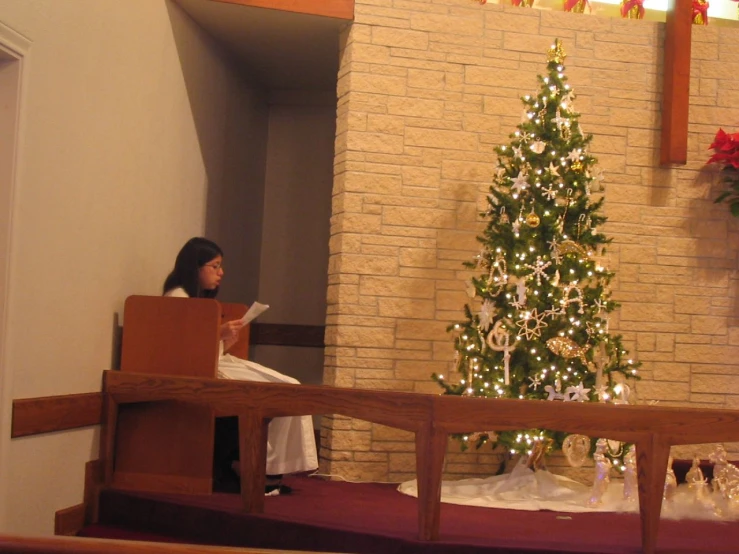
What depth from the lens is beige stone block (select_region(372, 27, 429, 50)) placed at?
6.35m

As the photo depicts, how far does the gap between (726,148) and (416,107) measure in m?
2.08

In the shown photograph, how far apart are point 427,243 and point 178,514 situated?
98.8 inches

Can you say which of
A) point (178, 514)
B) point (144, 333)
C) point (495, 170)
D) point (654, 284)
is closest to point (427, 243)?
point (495, 170)

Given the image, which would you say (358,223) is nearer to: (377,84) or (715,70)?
(377,84)

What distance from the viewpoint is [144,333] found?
5145 mm

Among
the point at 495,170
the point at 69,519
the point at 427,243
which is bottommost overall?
the point at 69,519

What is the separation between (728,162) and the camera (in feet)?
21.1

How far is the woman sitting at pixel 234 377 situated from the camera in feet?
17.5

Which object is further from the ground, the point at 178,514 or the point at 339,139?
the point at 339,139

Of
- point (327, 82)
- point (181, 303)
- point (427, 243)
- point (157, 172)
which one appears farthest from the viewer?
point (327, 82)

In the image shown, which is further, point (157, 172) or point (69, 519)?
point (157, 172)

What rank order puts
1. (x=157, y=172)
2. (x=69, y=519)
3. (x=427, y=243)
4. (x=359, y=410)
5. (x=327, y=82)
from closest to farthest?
(x=359, y=410), (x=69, y=519), (x=157, y=172), (x=427, y=243), (x=327, y=82)

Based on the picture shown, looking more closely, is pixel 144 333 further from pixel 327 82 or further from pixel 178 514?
pixel 327 82

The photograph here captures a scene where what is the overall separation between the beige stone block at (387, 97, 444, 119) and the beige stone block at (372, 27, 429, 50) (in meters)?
0.35
